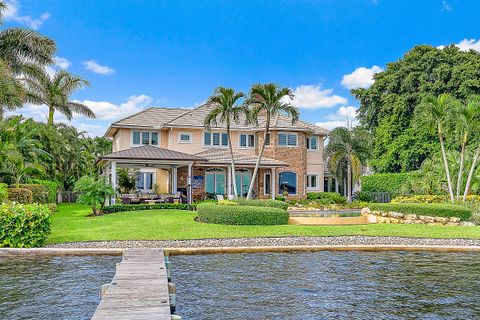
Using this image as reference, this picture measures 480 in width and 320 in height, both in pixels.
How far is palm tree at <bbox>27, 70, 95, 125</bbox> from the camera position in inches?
1535

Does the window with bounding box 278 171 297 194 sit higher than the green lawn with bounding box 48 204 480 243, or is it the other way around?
the window with bounding box 278 171 297 194

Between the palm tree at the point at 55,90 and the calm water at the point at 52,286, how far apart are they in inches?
1127

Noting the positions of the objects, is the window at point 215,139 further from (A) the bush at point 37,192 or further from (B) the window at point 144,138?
(A) the bush at point 37,192

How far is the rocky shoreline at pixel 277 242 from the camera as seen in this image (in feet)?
50.3

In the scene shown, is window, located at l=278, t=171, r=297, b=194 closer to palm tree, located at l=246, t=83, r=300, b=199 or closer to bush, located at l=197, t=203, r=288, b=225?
palm tree, located at l=246, t=83, r=300, b=199

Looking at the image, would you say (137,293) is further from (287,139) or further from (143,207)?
(287,139)

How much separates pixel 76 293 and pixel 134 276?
1.72 m

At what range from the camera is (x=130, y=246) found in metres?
15.1

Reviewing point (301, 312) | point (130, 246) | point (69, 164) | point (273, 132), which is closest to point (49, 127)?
point (69, 164)

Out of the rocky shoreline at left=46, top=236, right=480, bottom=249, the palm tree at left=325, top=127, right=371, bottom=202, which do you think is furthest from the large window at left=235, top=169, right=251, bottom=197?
the rocky shoreline at left=46, top=236, right=480, bottom=249

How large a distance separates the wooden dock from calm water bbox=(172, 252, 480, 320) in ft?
2.61

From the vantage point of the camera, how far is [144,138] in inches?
1379

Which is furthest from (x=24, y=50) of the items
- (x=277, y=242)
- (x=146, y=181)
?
(x=277, y=242)

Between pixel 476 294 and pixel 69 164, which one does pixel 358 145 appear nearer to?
pixel 69 164
